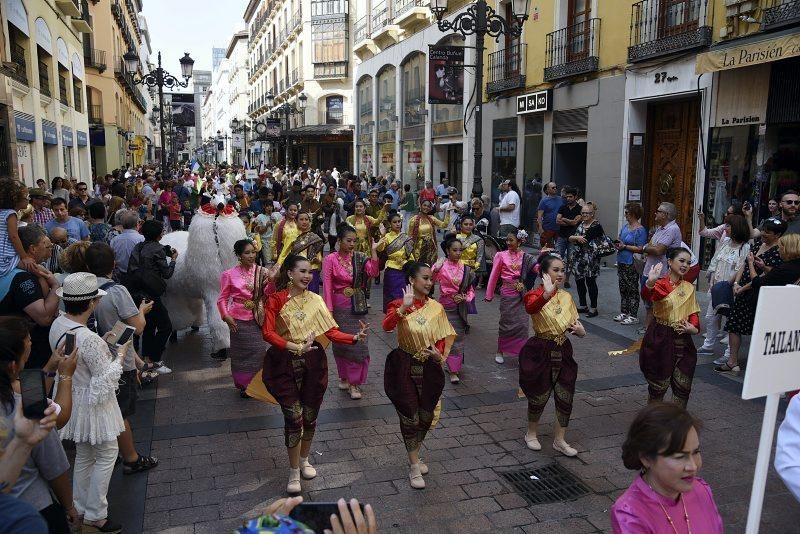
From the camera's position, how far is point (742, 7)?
1032 centimetres

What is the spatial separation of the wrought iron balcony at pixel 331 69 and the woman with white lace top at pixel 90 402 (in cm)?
3927

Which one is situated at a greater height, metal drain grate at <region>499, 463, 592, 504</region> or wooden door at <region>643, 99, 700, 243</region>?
wooden door at <region>643, 99, 700, 243</region>

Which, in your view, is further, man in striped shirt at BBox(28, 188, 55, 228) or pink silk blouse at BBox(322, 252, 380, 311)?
man in striped shirt at BBox(28, 188, 55, 228)

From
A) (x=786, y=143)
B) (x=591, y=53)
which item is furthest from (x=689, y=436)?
(x=591, y=53)

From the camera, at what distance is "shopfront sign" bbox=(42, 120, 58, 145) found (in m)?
17.3

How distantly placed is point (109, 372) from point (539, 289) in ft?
10.6

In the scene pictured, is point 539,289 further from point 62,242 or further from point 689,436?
point 62,242

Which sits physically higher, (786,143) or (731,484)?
(786,143)

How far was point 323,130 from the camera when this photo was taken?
40719mm

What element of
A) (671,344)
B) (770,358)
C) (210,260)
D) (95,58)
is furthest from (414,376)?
(95,58)

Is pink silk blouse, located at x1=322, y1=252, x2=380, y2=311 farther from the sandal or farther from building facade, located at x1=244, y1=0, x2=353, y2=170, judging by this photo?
building facade, located at x1=244, y1=0, x2=353, y2=170

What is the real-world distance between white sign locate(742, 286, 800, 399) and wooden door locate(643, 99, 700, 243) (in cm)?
1039

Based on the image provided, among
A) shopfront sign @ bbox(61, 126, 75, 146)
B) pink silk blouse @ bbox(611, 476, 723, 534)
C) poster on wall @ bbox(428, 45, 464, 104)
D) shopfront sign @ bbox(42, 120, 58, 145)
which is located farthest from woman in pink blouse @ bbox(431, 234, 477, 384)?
shopfront sign @ bbox(61, 126, 75, 146)

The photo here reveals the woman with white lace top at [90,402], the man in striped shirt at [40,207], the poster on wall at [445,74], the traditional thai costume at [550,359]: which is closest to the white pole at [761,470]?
the traditional thai costume at [550,359]
